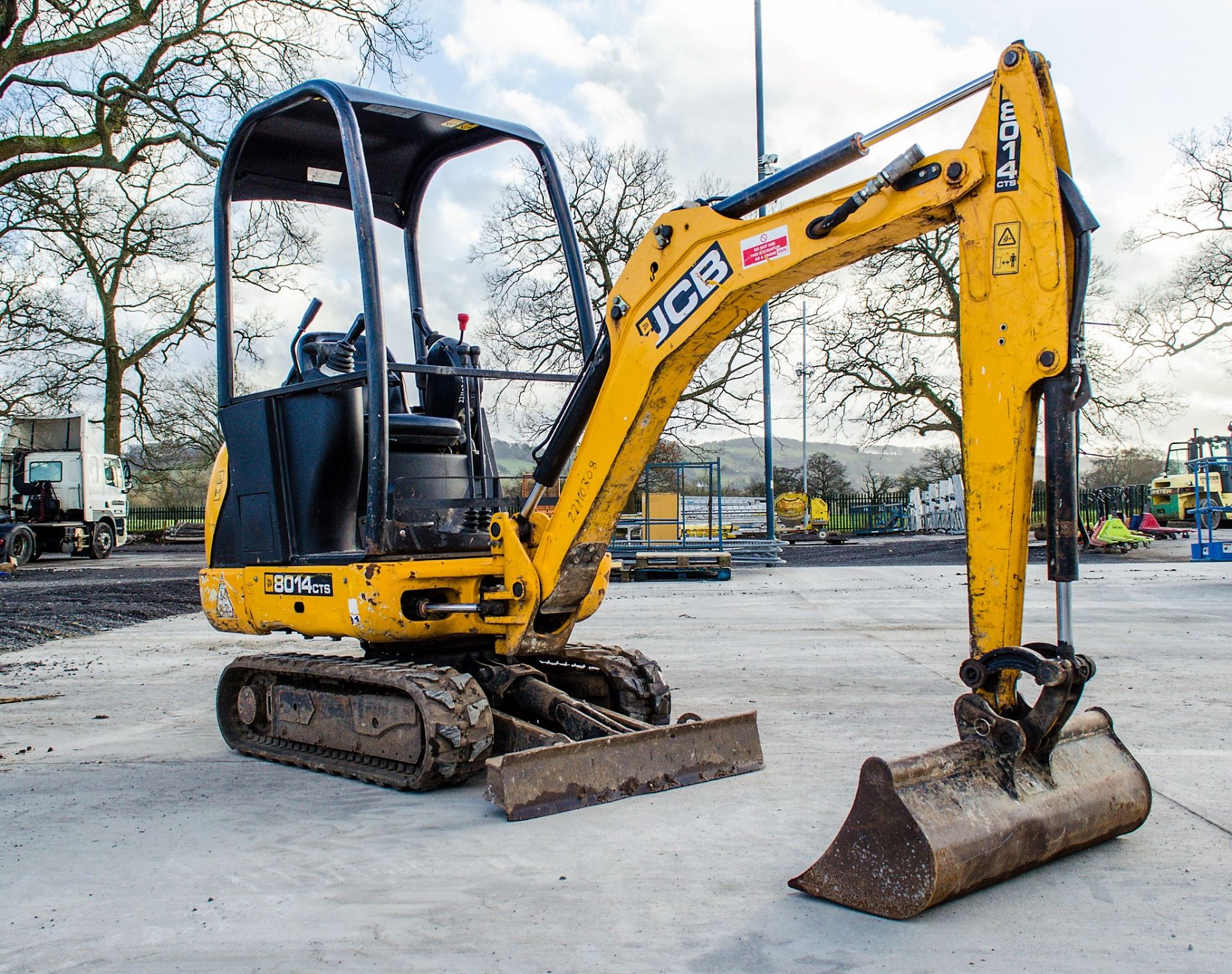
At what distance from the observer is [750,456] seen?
16550 centimetres

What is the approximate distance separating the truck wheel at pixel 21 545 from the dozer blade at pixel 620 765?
24.4 metres

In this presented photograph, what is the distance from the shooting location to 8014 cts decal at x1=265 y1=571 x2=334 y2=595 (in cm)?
520

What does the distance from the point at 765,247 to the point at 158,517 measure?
50115mm

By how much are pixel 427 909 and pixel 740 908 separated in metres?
0.98

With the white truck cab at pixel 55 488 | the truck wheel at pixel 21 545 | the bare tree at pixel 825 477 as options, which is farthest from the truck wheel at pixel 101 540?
the bare tree at pixel 825 477

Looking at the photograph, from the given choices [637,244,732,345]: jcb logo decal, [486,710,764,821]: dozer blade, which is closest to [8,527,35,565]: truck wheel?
[486,710,764,821]: dozer blade

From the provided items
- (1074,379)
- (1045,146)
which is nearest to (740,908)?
(1074,379)

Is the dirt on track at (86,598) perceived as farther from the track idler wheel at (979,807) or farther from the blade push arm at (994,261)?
the track idler wheel at (979,807)

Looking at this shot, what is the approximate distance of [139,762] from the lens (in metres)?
Result: 5.56

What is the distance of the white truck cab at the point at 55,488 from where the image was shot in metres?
26.7

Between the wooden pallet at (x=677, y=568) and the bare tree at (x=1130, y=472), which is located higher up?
the bare tree at (x=1130, y=472)

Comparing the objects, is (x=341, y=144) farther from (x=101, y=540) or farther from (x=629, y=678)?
(x=101, y=540)

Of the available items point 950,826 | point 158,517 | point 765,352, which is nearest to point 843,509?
point 765,352

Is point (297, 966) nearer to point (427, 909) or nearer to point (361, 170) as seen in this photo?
point (427, 909)
